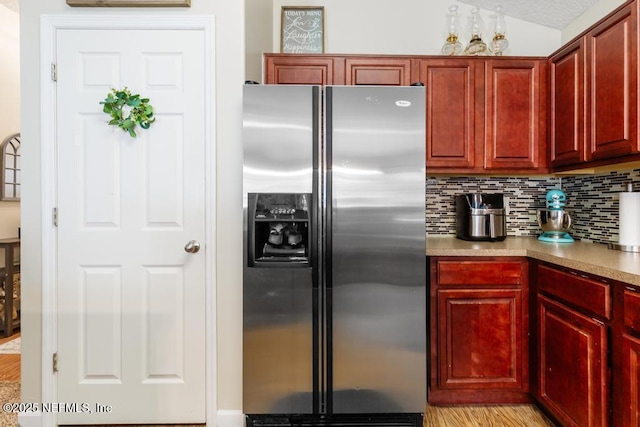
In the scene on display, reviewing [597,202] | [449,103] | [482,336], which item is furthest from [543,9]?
[482,336]

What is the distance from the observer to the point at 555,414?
67.2 inches

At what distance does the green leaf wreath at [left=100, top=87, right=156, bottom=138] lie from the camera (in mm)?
1741

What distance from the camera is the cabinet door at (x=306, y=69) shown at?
2.24 m

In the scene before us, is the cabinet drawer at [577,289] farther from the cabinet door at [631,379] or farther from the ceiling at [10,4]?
the ceiling at [10,4]

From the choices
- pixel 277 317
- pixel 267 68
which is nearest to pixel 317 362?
pixel 277 317

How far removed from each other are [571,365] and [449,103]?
1632 millimetres

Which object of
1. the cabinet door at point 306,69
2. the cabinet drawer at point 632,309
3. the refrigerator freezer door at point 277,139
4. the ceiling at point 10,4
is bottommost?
the cabinet drawer at point 632,309

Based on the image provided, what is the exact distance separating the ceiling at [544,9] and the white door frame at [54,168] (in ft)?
6.84

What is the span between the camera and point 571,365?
158 cm

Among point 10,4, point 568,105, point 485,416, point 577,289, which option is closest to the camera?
point 577,289

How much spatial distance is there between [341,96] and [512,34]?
71.8 inches

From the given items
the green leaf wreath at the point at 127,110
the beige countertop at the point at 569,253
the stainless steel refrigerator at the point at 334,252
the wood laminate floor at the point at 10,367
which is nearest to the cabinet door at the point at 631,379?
the beige countertop at the point at 569,253

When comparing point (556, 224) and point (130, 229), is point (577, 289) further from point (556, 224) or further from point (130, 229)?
point (130, 229)

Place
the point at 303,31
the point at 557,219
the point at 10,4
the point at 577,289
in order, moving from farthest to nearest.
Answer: the point at 10,4 < the point at 303,31 < the point at 557,219 < the point at 577,289
